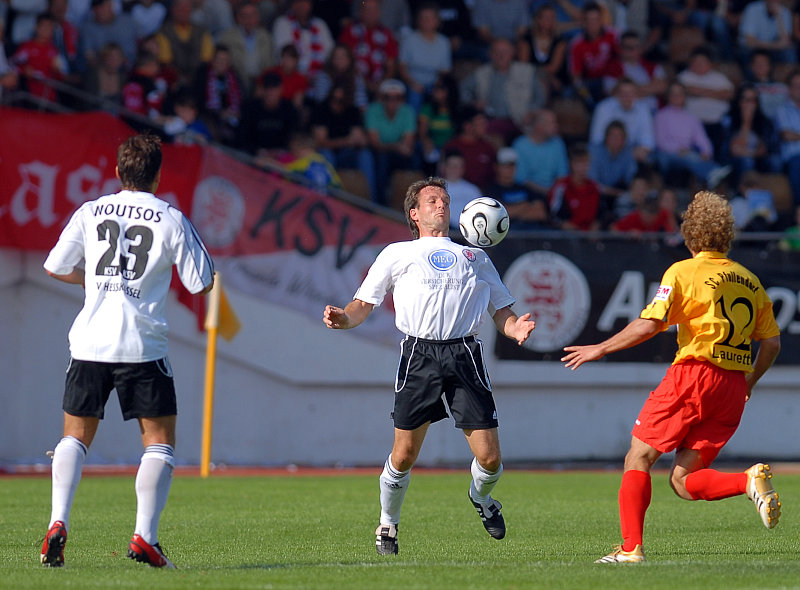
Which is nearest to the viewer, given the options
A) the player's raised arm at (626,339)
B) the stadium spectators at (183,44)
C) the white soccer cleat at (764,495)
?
the white soccer cleat at (764,495)

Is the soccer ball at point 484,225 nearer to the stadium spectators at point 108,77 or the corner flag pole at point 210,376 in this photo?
the corner flag pole at point 210,376

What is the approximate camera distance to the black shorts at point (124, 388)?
6.01 meters

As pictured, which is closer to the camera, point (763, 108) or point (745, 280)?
point (745, 280)

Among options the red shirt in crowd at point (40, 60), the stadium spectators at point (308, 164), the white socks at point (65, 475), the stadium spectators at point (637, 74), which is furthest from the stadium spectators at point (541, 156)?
the white socks at point (65, 475)

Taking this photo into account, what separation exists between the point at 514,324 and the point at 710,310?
1115 millimetres

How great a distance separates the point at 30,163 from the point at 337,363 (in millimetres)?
4295

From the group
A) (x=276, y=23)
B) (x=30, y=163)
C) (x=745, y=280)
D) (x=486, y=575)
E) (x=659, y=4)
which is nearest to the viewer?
(x=486, y=575)

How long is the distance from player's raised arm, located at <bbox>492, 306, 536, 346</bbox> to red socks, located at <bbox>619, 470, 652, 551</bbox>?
940 millimetres

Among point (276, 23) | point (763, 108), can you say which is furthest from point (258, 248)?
point (763, 108)

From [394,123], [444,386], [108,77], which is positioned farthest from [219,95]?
[444,386]

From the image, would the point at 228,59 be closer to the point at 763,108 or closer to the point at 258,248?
the point at 258,248

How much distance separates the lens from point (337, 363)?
50.6ft

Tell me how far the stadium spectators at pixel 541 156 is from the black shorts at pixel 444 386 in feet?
32.6

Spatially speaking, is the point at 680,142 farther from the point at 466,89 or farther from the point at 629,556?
the point at 629,556
